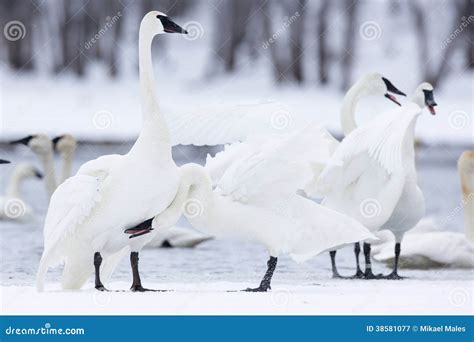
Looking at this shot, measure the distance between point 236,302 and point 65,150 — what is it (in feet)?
20.2

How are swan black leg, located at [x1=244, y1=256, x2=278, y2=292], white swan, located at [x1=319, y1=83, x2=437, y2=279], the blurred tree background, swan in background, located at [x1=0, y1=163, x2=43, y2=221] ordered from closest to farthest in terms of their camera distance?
swan black leg, located at [x1=244, y1=256, x2=278, y2=292]
white swan, located at [x1=319, y1=83, x2=437, y2=279]
swan in background, located at [x1=0, y1=163, x2=43, y2=221]
the blurred tree background

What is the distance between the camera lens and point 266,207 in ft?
24.8

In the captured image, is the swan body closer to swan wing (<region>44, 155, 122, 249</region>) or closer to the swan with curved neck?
the swan with curved neck

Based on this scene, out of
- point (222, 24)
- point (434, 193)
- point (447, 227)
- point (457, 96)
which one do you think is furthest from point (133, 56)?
point (447, 227)

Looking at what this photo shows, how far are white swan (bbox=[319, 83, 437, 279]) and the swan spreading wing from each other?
0.87 meters

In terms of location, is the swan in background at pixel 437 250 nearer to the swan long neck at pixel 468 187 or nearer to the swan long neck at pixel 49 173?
the swan long neck at pixel 468 187

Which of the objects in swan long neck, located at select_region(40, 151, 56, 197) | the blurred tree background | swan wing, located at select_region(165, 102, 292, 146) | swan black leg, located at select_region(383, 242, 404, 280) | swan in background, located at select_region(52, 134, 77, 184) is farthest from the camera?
the blurred tree background

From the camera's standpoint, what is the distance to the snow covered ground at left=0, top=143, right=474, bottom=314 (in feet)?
22.0

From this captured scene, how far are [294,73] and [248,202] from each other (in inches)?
610

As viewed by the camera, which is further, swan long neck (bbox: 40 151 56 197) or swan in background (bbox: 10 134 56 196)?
swan in background (bbox: 10 134 56 196)

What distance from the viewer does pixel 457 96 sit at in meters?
21.8

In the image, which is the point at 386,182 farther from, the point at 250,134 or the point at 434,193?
the point at 434,193

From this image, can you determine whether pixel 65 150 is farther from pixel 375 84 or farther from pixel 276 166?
pixel 276 166

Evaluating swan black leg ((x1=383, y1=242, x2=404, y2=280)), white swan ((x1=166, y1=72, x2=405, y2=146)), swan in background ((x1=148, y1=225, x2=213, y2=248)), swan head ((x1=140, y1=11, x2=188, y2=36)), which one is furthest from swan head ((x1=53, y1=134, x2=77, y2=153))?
swan head ((x1=140, y1=11, x2=188, y2=36))
